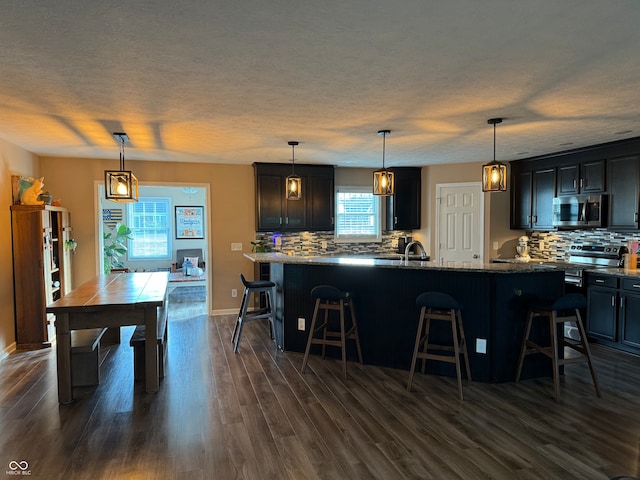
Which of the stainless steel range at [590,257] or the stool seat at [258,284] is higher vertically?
the stainless steel range at [590,257]

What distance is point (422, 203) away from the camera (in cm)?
685

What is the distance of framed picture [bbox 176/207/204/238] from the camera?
989 centimetres

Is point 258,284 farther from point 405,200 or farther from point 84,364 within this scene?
point 405,200

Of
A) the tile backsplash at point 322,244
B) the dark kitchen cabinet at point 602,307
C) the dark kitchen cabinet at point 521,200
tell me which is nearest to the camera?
the dark kitchen cabinet at point 602,307

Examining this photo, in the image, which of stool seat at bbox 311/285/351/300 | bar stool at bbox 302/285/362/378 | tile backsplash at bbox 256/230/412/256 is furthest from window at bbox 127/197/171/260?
stool seat at bbox 311/285/351/300

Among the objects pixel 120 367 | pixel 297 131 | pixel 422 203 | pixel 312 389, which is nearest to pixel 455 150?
pixel 422 203

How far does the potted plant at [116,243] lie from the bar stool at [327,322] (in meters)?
5.84

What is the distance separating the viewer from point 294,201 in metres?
6.38

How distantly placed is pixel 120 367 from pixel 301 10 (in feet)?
12.1

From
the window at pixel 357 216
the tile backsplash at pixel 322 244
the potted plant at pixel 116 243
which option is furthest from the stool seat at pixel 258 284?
the potted plant at pixel 116 243

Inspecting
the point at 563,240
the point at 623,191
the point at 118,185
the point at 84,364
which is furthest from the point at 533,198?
the point at 84,364

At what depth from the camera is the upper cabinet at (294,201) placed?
6.24 m

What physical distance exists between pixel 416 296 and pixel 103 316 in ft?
8.93

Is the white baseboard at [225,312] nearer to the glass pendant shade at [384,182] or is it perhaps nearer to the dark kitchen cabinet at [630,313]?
the glass pendant shade at [384,182]
